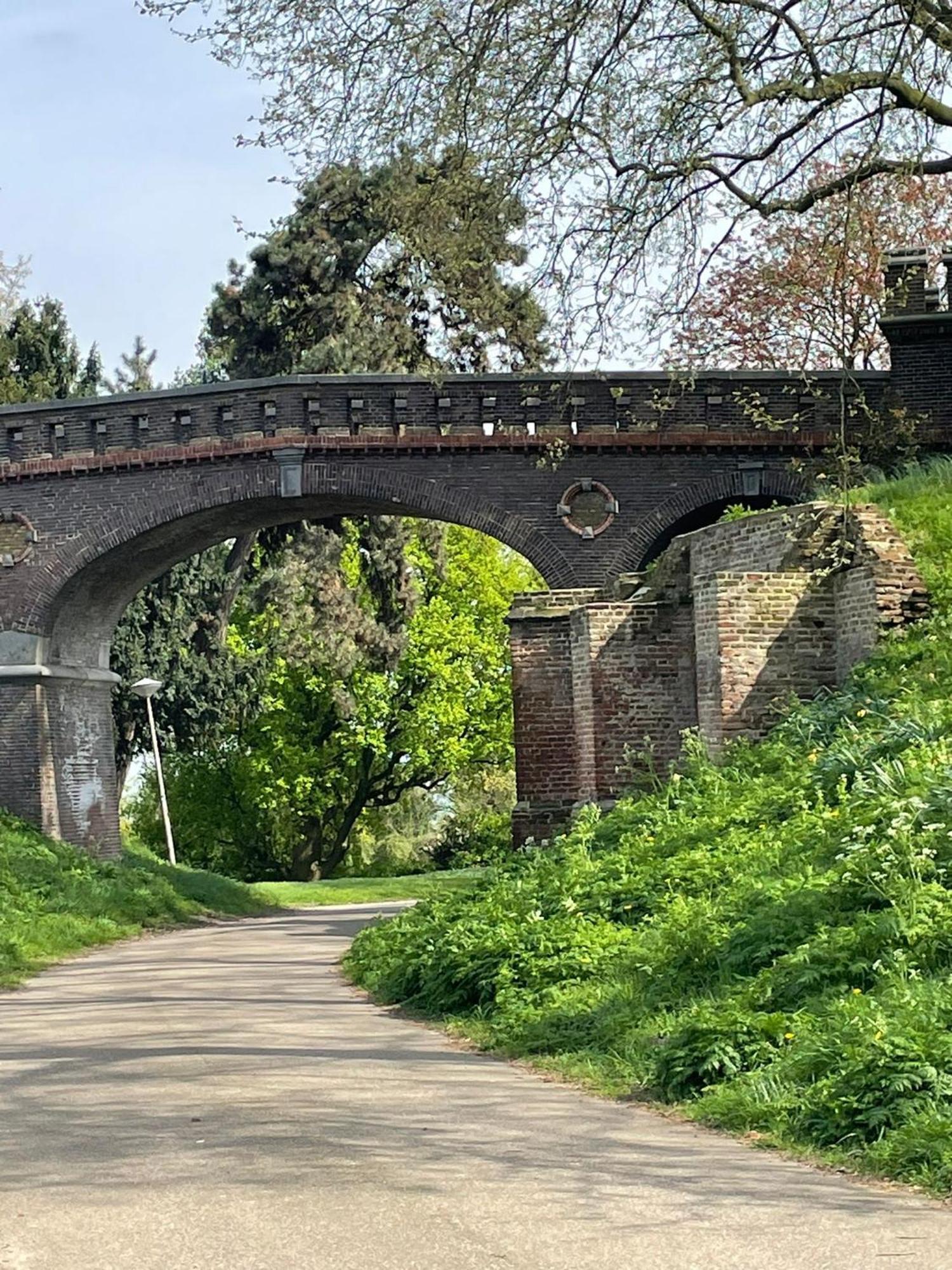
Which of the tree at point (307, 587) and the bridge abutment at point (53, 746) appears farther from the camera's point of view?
the tree at point (307, 587)

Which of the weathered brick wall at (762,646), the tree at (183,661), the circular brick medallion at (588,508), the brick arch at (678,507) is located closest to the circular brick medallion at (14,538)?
the circular brick medallion at (588,508)

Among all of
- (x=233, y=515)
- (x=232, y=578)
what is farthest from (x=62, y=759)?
(x=232, y=578)

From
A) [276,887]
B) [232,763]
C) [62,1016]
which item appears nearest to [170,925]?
[276,887]

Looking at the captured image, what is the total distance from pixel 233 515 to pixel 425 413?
337 centimetres

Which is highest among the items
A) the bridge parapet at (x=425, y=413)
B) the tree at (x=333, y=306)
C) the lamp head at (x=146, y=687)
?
the tree at (x=333, y=306)

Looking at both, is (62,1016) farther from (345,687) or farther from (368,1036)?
(345,687)

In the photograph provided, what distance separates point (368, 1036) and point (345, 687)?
104 feet

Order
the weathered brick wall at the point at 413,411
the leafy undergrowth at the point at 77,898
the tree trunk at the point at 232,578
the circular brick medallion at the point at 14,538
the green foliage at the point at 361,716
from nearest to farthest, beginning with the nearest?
the leafy undergrowth at the point at 77,898, the weathered brick wall at the point at 413,411, the circular brick medallion at the point at 14,538, the green foliage at the point at 361,716, the tree trunk at the point at 232,578

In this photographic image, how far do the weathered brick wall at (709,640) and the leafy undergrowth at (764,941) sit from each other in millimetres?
609

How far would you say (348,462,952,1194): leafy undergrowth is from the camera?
723 centimetres

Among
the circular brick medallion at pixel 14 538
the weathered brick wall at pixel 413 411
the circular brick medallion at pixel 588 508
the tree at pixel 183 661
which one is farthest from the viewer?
the tree at pixel 183 661

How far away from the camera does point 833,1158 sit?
6656 millimetres

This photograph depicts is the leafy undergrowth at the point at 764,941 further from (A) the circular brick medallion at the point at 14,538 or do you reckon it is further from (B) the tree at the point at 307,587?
(B) the tree at the point at 307,587

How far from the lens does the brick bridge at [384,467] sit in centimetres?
2619
